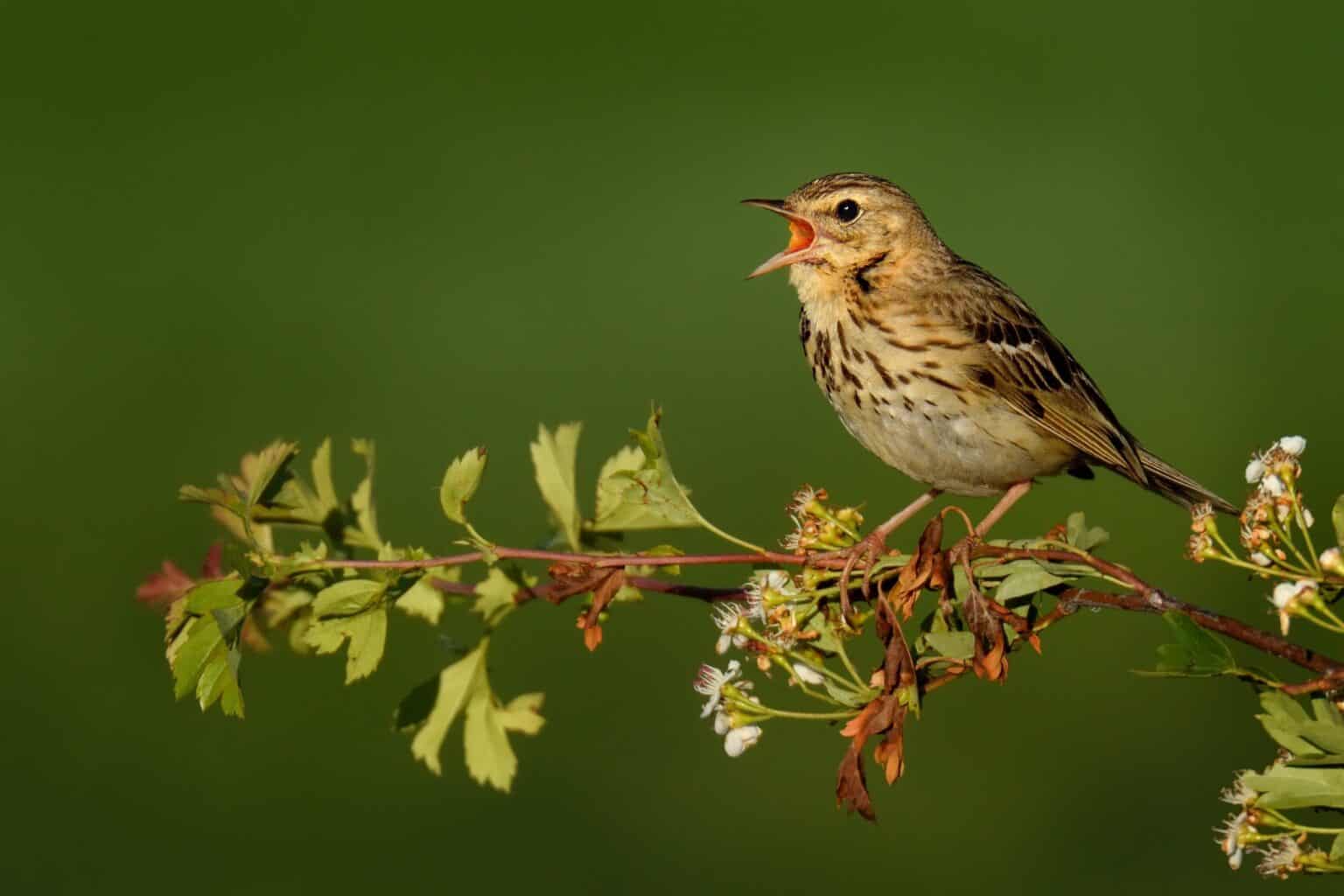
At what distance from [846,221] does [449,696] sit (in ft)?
5.36

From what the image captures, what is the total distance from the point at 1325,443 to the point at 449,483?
5533mm

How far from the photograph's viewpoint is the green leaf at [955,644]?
1.99 m

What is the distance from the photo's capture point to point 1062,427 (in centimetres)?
351

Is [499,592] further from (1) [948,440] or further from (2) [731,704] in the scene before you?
(1) [948,440]

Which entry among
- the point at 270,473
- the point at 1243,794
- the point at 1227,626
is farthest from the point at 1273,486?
the point at 270,473

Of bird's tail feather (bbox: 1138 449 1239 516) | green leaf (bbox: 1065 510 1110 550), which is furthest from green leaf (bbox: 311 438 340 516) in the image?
bird's tail feather (bbox: 1138 449 1239 516)

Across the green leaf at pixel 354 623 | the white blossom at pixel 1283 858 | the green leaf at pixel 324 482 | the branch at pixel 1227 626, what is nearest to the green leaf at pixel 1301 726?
the branch at pixel 1227 626

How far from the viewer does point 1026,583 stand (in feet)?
6.56

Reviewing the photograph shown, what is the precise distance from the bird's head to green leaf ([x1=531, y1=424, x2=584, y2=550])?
1.17 meters

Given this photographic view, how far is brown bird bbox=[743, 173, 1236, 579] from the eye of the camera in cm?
338

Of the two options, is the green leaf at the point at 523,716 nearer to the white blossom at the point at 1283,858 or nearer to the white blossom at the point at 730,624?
the white blossom at the point at 730,624

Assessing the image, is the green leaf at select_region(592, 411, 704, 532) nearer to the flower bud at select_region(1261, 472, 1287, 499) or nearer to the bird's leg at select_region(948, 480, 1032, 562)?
the bird's leg at select_region(948, 480, 1032, 562)

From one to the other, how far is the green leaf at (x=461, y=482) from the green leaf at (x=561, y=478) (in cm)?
30

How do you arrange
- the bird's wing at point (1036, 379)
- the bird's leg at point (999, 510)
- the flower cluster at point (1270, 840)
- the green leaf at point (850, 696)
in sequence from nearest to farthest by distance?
the flower cluster at point (1270, 840) < the green leaf at point (850, 696) < the bird's leg at point (999, 510) < the bird's wing at point (1036, 379)
